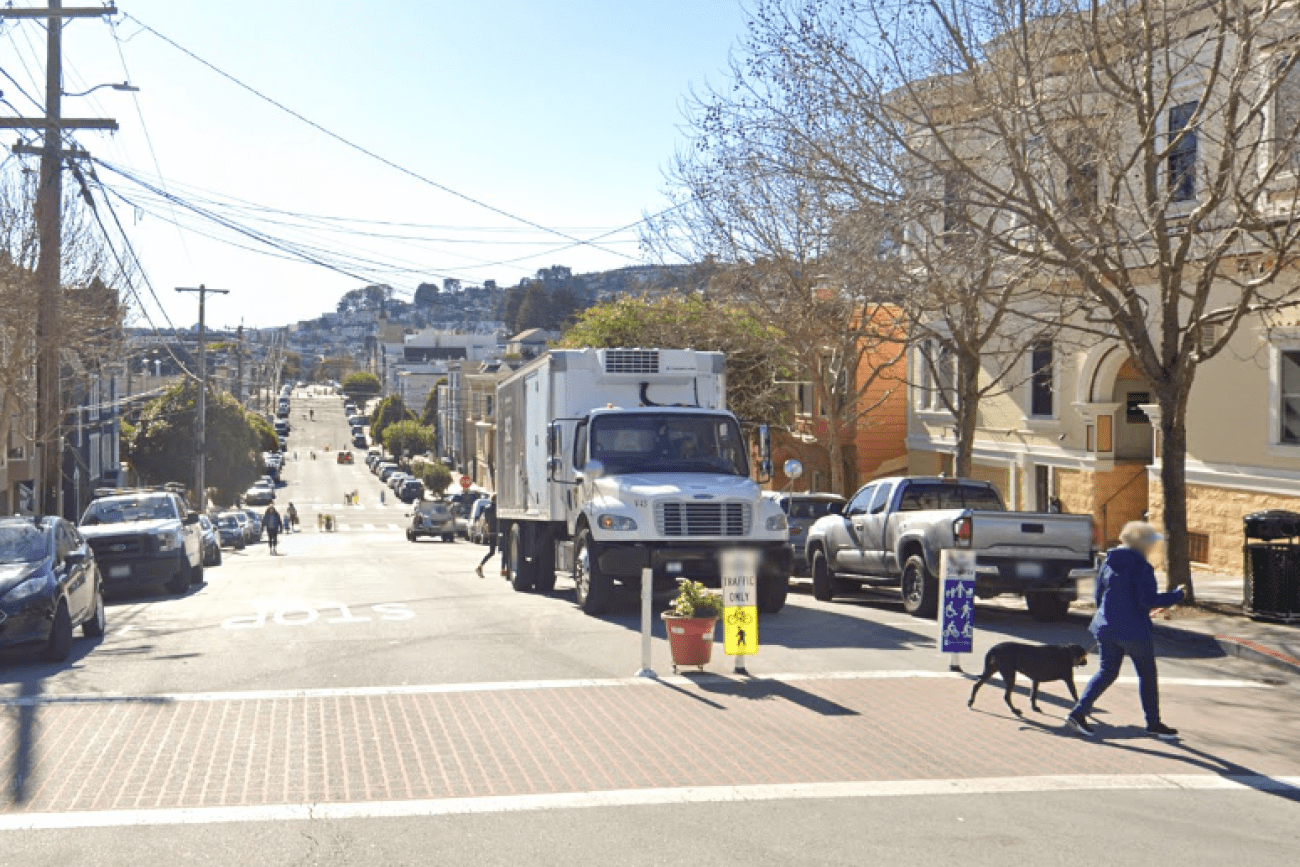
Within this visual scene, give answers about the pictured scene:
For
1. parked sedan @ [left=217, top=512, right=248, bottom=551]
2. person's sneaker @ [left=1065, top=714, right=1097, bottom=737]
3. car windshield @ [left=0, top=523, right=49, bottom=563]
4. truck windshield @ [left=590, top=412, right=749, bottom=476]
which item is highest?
truck windshield @ [left=590, top=412, right=749, bottom=476]

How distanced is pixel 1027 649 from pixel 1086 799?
260 centimetres

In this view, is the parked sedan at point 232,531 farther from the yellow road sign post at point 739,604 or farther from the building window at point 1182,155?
the yellow road sign post at point 739,604

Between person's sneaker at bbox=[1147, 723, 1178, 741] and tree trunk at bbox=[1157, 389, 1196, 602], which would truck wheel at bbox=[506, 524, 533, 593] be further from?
person's sneaker at bbox=[1147, 723, 1178, 741]

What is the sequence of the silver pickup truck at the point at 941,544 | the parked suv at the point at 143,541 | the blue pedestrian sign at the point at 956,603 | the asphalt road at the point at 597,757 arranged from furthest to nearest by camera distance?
the parked suv at the point at 143,541
the silver pickup truck at the point at 941,544
the blue pedestrian sign at the point at 956,603
the asphalt road at the point at 597,757

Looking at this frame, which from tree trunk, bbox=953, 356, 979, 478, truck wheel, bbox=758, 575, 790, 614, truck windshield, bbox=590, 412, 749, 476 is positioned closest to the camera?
truck wheel, bbox=758, 575, 790, 614

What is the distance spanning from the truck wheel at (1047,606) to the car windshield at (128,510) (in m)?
16.2

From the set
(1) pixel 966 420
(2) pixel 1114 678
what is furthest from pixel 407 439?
(2) pixel 1114 678

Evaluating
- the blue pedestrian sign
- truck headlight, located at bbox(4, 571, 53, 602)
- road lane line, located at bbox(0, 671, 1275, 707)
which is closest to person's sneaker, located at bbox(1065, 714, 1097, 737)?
road lane line, located at bbox(0, 671, 1275, 707)

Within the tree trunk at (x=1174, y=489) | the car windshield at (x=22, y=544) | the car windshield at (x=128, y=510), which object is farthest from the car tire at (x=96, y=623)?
the tree trunk at (x=1174, y=489)

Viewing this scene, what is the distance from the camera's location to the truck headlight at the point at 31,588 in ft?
45.4

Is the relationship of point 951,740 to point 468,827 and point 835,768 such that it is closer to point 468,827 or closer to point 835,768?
point 835,768

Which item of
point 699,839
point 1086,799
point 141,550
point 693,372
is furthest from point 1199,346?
point 141,550

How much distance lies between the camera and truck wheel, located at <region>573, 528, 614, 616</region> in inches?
699

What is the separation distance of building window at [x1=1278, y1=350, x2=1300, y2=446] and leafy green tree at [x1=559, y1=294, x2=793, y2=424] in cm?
1191
